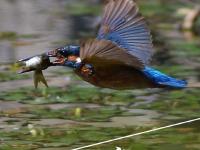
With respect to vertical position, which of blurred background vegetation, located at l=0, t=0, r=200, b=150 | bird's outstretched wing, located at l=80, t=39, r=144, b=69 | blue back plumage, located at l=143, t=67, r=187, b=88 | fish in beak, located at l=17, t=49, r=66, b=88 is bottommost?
blurred background vegetation, located at l=0, t=0, r=200, b=150

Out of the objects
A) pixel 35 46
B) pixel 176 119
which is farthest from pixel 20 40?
pixel 176 119

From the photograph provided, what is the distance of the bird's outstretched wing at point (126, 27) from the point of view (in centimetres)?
352

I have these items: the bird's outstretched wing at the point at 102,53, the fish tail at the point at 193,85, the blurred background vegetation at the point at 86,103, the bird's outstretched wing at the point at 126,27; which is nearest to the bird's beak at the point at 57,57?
the bird's outstretched wing at the point at 102,53

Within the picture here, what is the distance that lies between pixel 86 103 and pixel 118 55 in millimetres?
1774

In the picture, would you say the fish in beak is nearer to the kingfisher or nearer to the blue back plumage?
the kingfisher

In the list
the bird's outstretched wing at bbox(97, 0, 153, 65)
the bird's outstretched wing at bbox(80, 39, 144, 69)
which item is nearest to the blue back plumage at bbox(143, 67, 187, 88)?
the bird's outstretched wing at bbox(97, 0, 153, 65)

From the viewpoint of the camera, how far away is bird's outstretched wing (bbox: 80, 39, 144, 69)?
2.86 metres

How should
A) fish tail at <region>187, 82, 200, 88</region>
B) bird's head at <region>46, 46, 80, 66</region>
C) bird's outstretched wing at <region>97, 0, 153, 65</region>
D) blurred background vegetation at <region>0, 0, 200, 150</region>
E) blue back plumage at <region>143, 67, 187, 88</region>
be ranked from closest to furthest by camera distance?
bird's head at <region>46, 46, 80, 66</region> < blue back plumage at <region>143, 67, 187, 88</region> < bird's outstretched wing at <region>97, 0, 153, 65</region> < blurred background vegetation at <region>0, 0, 200, 150</region> < fish tail at <region>187, 82, 200, 88</region>

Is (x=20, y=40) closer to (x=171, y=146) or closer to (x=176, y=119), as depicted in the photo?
(x=176, y=119)

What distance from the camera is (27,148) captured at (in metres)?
3.65

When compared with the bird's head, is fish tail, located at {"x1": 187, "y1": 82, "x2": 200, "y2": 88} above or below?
below

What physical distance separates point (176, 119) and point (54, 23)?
13.8 feet

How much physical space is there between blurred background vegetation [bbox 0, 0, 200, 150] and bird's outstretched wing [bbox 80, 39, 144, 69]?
0.72 meters

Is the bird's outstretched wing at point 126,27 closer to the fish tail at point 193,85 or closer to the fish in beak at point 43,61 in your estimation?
the fish in beak at point 43,61
